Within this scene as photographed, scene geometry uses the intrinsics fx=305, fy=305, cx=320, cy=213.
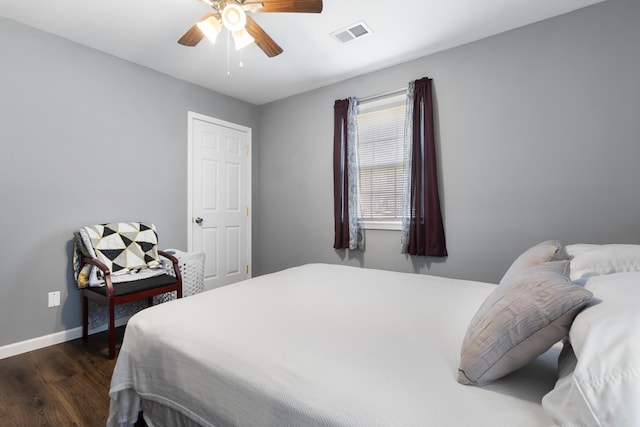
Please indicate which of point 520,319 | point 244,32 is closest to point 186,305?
point 520,319

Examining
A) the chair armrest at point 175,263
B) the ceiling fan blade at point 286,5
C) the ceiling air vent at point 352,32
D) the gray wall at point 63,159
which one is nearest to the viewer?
the ceiling fan blade at point 286,5

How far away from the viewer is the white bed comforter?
76cm

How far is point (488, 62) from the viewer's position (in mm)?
2705

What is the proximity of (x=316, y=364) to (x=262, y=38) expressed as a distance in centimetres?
222

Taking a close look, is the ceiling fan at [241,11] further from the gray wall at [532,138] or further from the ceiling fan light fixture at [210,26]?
the gray wall at [532,138]

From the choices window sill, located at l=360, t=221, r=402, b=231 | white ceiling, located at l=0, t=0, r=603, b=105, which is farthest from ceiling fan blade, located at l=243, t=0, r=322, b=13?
window sill, located at l=360, t=221, r=402, b=231

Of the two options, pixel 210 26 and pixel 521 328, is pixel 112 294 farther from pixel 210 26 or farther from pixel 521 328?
pixel 521 328

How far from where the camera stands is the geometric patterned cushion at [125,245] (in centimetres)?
261

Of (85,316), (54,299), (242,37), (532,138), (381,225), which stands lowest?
(85,316)

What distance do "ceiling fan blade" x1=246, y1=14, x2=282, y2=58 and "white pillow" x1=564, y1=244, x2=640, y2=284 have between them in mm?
2328

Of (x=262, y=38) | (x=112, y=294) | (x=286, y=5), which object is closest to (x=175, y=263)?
(x=112, y=294)

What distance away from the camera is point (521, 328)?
79 centimetres

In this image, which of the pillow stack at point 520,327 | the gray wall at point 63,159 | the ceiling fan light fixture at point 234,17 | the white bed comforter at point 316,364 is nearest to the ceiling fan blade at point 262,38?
the ceiling fan light fixture at point 234,17

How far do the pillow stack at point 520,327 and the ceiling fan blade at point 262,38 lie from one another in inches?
85.8
